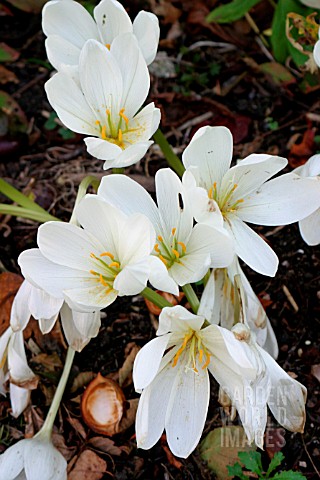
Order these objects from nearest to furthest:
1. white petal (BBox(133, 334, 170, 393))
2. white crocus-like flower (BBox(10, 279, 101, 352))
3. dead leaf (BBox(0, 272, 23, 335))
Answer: white petal (BBox(133, 334, 170, 393)) → white crocus-like flower (BBox(10, 279, 101, 352)) → dead leaf (BBox(0, 272, 23, 335))

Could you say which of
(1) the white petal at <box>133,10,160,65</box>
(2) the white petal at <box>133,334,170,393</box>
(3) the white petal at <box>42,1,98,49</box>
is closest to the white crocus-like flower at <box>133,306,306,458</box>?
(2) the white petal at <box>133,334,170,393</box>

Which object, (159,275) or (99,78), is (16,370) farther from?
(99,78)

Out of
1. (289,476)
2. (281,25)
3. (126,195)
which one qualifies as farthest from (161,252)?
(281,25)

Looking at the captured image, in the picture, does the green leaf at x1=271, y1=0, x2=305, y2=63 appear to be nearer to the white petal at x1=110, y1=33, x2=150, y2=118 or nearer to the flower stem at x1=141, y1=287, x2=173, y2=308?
the white petal at x1=110, y1=33, x2=150, y2=118

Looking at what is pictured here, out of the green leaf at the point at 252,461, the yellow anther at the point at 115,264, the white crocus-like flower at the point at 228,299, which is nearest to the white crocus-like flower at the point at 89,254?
the yellow anther at the point at 115,264

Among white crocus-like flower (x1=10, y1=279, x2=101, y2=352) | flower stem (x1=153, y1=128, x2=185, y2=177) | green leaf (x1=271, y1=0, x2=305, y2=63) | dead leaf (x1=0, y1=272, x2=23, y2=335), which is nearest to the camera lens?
white crocus-like flower (x1=10, y1=279, x2=101, y2=352)

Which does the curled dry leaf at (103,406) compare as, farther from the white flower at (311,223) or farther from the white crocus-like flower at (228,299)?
the white flower at (311,223)

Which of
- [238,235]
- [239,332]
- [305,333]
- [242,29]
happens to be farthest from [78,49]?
[242,29]
